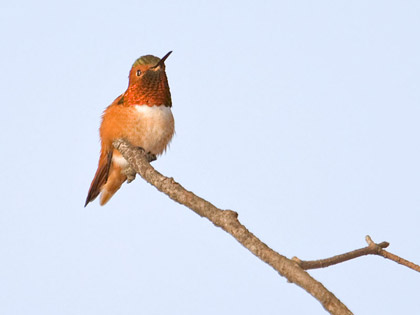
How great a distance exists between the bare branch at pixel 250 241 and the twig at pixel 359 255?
14 cm

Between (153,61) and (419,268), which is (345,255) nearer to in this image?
(419,268)

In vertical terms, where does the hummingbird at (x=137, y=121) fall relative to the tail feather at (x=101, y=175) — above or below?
above

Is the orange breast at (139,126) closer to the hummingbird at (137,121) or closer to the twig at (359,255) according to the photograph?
the hummingbird at (137,121)

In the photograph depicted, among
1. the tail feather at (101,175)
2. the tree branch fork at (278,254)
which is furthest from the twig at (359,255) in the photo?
the tail feather at (101,175)

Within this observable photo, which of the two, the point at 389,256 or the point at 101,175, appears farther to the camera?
the point at 101,175

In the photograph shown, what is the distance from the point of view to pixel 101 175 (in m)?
7.17

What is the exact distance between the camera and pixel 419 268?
3547 mm

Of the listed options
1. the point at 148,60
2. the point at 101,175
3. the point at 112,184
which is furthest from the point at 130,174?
the point at 148,60

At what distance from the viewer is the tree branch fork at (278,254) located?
3.15m

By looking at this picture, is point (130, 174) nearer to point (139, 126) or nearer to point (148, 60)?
point (139, 126)

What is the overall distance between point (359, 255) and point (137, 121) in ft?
12.6

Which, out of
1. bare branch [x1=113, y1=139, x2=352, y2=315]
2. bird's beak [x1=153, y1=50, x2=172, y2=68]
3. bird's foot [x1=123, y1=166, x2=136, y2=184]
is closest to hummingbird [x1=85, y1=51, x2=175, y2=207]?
bird's beak [x1=153, y1=50, x2=172, y2=68]

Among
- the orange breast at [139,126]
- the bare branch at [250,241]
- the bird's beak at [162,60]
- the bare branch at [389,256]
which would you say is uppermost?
the bird's beak at [162,60]

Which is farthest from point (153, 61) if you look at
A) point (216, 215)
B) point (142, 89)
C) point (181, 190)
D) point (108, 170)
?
point (216, 215)
